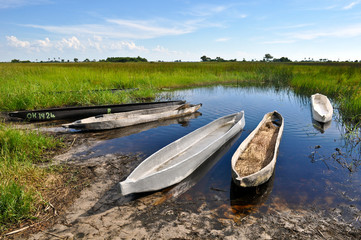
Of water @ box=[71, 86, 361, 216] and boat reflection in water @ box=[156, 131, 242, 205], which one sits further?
boat reflection in water @ box=[156, 131, 242, 205]

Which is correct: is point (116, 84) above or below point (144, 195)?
above

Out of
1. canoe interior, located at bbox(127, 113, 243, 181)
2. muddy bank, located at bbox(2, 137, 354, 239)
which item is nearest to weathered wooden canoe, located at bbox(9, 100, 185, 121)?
canoe interior, located at bbox(127, 113, 243, 181)

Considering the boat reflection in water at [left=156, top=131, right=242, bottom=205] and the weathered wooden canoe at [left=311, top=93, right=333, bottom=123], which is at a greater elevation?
the weathered wooden canoe at [left=311, top=93, right=333, bottom=123]

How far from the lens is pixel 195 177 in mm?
5203

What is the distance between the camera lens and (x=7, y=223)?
11.0 ft

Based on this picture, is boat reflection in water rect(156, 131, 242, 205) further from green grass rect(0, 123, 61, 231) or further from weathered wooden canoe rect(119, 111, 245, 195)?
green grass rect(0, 123, 61, 231)

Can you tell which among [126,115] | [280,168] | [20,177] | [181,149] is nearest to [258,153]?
[280,168]

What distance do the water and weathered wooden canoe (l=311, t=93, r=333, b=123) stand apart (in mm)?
359

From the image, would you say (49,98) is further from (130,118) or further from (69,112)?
(130,118)

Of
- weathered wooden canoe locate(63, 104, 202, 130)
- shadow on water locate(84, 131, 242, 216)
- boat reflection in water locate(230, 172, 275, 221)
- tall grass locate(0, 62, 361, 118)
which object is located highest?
tall grass locate(0, 62, 361, 118)

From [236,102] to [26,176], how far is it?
455 inches

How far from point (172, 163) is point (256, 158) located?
204cm

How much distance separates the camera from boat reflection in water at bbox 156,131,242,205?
4.44 meters

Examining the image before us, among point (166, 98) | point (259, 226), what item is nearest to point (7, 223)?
point (259, 226)
